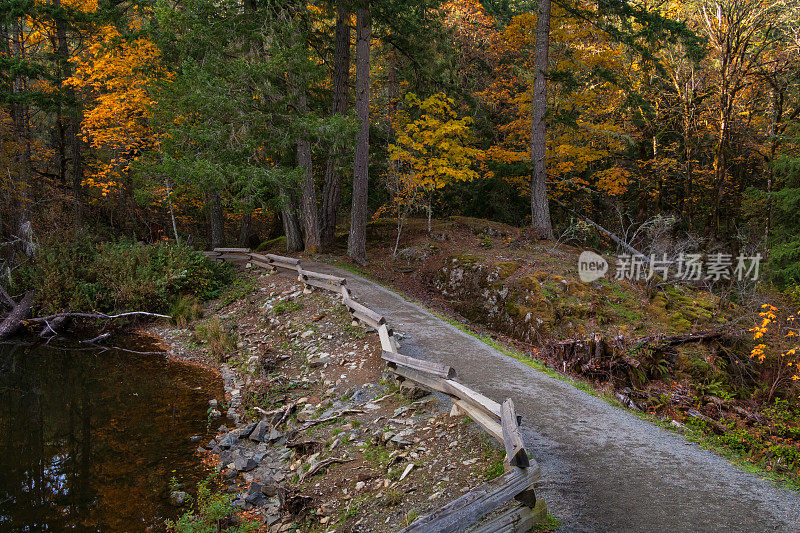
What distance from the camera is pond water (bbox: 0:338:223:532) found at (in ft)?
18.5

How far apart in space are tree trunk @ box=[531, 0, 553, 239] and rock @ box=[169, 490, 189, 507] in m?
14.9

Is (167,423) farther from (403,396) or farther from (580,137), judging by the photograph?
(580,137)

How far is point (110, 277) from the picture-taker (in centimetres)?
1401

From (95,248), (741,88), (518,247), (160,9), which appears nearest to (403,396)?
(518,247)

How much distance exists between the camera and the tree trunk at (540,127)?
16766mm

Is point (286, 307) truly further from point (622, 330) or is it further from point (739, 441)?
point (739, 441)

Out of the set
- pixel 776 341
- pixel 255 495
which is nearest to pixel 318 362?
pixel 255 495

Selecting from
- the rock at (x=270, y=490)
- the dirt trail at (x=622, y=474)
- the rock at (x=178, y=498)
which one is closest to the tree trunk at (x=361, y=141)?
the dirt trail at (x=622, y=474)

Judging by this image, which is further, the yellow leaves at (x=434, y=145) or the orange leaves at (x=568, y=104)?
Result: the orange leaves at (x=568, y=104)

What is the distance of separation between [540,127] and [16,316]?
1812 centimetres

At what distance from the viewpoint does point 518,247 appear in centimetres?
1688

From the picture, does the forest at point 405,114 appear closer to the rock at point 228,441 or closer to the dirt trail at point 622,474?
the rock at point 228,441

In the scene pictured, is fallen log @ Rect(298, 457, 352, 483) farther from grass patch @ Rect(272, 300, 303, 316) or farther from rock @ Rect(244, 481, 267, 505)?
grass patch @ Rect(272, 300, 303, 316)

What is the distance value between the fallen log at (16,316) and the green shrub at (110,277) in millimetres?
311
